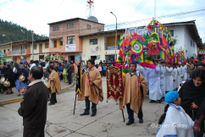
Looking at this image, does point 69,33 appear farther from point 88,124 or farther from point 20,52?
point 88,124

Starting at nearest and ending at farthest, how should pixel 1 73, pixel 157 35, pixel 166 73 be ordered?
pixel 157 35, pixel 166 73, pixel 1 73

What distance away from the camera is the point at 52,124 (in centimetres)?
473

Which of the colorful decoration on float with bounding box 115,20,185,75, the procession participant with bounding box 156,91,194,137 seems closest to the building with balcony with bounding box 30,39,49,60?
the colorful decoration on float with bounding box 115,20,185,75

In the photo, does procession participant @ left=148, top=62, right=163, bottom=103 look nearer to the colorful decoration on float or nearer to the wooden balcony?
the colorful decoration on float

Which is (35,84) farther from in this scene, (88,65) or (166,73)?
(166,73)

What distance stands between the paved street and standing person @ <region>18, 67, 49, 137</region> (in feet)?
5.40

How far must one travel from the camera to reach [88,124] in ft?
14.9

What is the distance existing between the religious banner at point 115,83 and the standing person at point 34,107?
7.86ft

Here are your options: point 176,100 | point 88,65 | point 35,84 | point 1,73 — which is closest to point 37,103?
point 35,84

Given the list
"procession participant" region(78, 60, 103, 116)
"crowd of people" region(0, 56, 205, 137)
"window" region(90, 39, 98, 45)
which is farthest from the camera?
"window" region(90, 39, 98, 45)

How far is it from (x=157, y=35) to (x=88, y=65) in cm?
327

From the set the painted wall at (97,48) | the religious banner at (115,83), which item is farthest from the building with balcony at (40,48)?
the religious banner at (115,83)

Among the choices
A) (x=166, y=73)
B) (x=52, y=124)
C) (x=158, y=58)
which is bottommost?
(x=52, y=124)

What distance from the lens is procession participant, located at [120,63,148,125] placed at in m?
4.27
